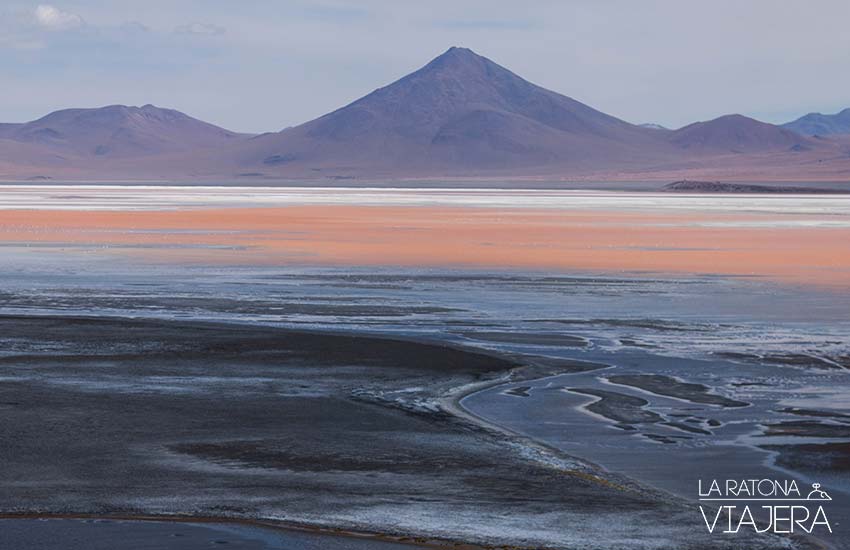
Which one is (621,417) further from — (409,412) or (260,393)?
(260,393)

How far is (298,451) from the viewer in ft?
31.1

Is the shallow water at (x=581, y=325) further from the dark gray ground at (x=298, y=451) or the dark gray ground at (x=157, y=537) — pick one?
the dark gray ground at (x=298, y=451)

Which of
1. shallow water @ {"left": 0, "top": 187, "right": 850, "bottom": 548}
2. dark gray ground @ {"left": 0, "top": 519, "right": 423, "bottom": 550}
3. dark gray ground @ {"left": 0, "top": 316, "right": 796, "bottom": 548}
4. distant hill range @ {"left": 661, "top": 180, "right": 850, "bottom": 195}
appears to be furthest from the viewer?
distant hill range @ {"left": 661, "top": 180, "right": 850, "bottom": 195}

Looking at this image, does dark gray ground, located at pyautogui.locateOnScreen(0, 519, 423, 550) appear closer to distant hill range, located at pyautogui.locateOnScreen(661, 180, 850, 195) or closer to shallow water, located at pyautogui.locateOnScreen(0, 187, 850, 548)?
shallow water, located at pyautogui.locateOnScreen(0, 187, 850, 548)

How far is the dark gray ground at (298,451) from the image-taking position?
771 cm

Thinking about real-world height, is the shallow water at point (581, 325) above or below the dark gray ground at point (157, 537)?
below

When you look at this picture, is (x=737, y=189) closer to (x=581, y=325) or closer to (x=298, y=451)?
(x=581, y=325)

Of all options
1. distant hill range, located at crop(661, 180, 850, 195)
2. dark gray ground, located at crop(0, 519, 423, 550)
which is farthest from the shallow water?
distant hill range, located at crop(661, 180, 850, 195)

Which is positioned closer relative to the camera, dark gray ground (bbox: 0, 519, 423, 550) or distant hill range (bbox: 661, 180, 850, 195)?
dark gray ground (bbox: 0, 519, 423, 550)

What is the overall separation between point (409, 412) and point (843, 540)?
4468 mm

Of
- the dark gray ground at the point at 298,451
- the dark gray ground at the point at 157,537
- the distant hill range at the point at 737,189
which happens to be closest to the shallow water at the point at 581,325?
the dark gray ground at the point at 157,537

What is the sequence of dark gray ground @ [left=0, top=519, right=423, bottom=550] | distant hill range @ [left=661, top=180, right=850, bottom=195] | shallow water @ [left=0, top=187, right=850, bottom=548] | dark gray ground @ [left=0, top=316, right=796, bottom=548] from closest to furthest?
dark gray ground @ [left=0, top=519, right=423, bottom=550], dark gray ground @ [left=0, top=316, right=796, bottom=548], shallow water @ [left=0, top=187, right=850, bottom=548], distant hill range @ [left=661, top=180, right=850, bottom=195]

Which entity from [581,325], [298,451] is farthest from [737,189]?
[298,451]

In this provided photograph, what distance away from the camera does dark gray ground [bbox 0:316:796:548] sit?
771 centimetres
